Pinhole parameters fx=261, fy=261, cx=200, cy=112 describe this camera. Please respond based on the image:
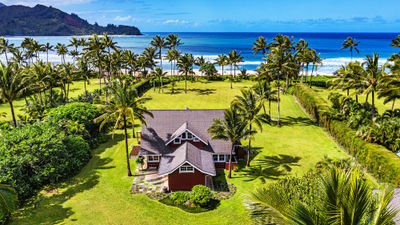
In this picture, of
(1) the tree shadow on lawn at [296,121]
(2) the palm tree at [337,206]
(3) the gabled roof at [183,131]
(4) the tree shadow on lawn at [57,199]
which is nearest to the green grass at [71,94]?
(4) the tree shadow on lawn at [57,199]

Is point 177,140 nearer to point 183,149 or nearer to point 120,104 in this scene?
point 183,149

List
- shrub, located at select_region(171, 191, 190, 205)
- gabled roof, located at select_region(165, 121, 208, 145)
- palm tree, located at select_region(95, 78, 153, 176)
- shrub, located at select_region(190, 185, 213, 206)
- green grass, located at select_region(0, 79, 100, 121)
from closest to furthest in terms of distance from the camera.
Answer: shrub, located at select_region(190, 185, 213, 206) < shrub, located at select_region(171, 191, 190, 205) < palm tree, located at select_region(95, 78, 153, 176) < gabled roof, located at select_region(165, 121, 208, 145) < green grass, located at select_region(0, 79, 100, 121)

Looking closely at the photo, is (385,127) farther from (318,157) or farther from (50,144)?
(50,144)

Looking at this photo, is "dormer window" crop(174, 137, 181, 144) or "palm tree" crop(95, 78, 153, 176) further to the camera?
"dormer window" crop(174, 137, 181, 144)

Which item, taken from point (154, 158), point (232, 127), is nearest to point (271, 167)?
point (232, 127)

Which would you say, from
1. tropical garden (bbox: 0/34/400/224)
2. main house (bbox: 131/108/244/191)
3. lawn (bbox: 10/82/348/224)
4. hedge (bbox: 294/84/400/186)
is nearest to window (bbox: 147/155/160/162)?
main house (bbox: 131/108/244/191)

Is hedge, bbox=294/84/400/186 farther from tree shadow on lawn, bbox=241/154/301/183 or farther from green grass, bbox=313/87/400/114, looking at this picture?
green grass, bbox=313/87/400/114

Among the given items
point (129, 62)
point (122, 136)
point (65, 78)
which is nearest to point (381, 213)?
point (122, 136)
